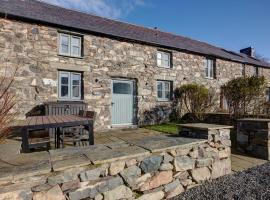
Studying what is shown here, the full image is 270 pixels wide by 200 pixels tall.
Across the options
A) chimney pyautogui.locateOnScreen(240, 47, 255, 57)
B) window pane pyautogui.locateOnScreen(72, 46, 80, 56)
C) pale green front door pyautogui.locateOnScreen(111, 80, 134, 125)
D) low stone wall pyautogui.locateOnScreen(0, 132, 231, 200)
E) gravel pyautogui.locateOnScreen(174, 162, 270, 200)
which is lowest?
gravel pyautogui.locateOnScreen(174, 162, 270, 200)

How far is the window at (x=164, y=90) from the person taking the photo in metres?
11.5

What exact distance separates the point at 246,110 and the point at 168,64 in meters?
4.63

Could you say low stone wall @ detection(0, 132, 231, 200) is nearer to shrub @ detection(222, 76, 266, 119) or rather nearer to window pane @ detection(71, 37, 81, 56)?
shrub @ detection(222, 76, 266, 119)

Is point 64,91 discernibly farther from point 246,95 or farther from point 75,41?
point 246,95

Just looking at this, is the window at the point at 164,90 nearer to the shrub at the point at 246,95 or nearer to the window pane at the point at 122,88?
the window pane at the point at 122,88

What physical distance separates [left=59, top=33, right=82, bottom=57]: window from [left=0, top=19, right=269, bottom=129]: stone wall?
0.81 feet

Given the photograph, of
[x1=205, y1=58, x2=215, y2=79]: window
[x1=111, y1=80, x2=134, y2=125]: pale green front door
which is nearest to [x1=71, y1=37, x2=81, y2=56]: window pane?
[x1=111, y1=80, x2=134, y2=125]: pale green front door

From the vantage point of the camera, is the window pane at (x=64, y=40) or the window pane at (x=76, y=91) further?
the window pane at (x=76, y=91)

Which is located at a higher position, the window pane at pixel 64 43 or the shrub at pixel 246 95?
the window pane at pixel 64 43

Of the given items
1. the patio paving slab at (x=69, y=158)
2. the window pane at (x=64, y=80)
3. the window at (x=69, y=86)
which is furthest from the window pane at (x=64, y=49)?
the patio paving slab at (x=69, y=158)

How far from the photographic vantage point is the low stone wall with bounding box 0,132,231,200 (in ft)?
7.05

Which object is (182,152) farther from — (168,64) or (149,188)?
(168,64)

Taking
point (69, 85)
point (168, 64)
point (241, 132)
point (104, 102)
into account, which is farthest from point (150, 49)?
point (241, 132)

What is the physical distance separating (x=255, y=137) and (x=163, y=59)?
24.7 feet
